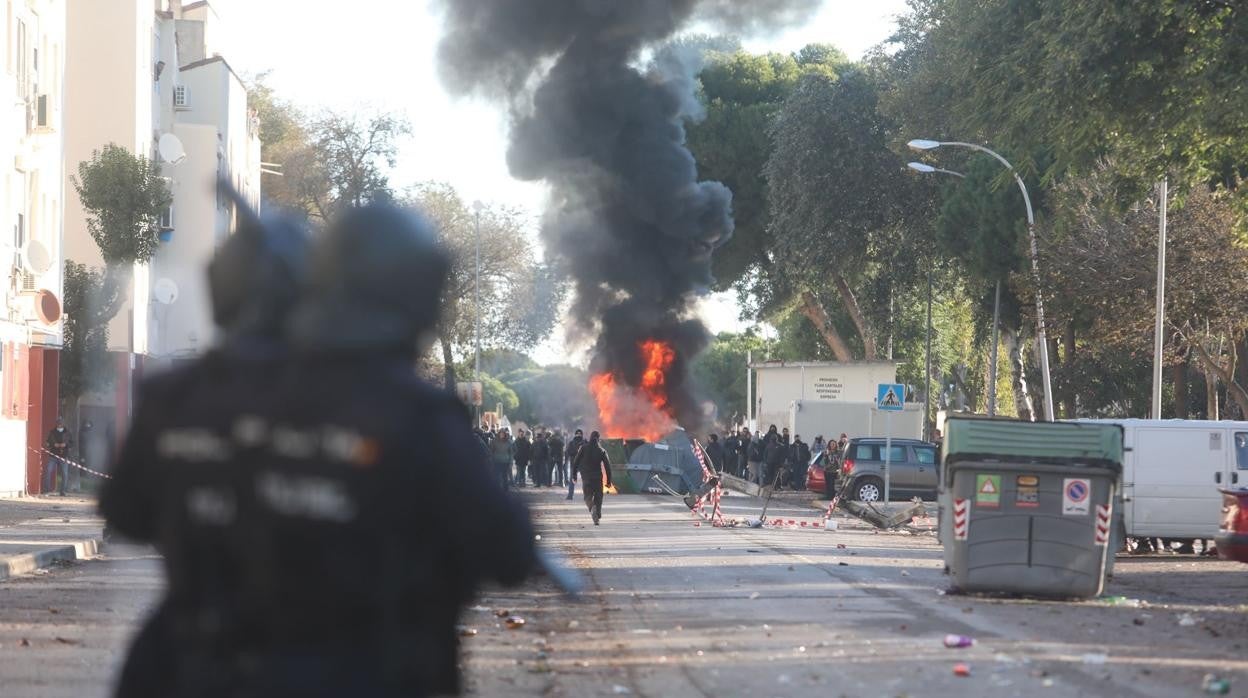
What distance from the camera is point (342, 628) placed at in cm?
323

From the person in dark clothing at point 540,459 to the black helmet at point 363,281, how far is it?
4162 centimetres

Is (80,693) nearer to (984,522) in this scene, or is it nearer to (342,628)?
(342,628)

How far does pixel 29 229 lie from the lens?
34812 millimetres

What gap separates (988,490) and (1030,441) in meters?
0.87

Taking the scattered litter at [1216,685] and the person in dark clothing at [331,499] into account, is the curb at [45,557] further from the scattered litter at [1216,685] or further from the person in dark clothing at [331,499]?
the person in dark clothing at [331,499]

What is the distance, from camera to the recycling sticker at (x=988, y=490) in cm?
1526

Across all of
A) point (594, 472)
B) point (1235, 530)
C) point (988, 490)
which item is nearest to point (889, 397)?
point (594, 472)

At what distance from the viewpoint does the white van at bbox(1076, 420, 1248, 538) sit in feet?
73.0

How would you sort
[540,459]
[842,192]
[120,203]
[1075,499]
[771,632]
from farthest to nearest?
[842,192] → [540,459] → [120,203] → [1075,499] → [771,632]

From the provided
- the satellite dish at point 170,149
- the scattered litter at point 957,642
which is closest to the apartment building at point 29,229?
the satellite dish at point 170,149

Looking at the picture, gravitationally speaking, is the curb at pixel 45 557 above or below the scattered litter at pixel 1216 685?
below

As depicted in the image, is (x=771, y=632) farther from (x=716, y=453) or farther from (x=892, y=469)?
(x=716, y=453)

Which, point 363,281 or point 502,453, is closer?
point 363,281

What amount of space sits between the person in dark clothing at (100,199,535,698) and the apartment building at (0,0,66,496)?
30.0 meters
